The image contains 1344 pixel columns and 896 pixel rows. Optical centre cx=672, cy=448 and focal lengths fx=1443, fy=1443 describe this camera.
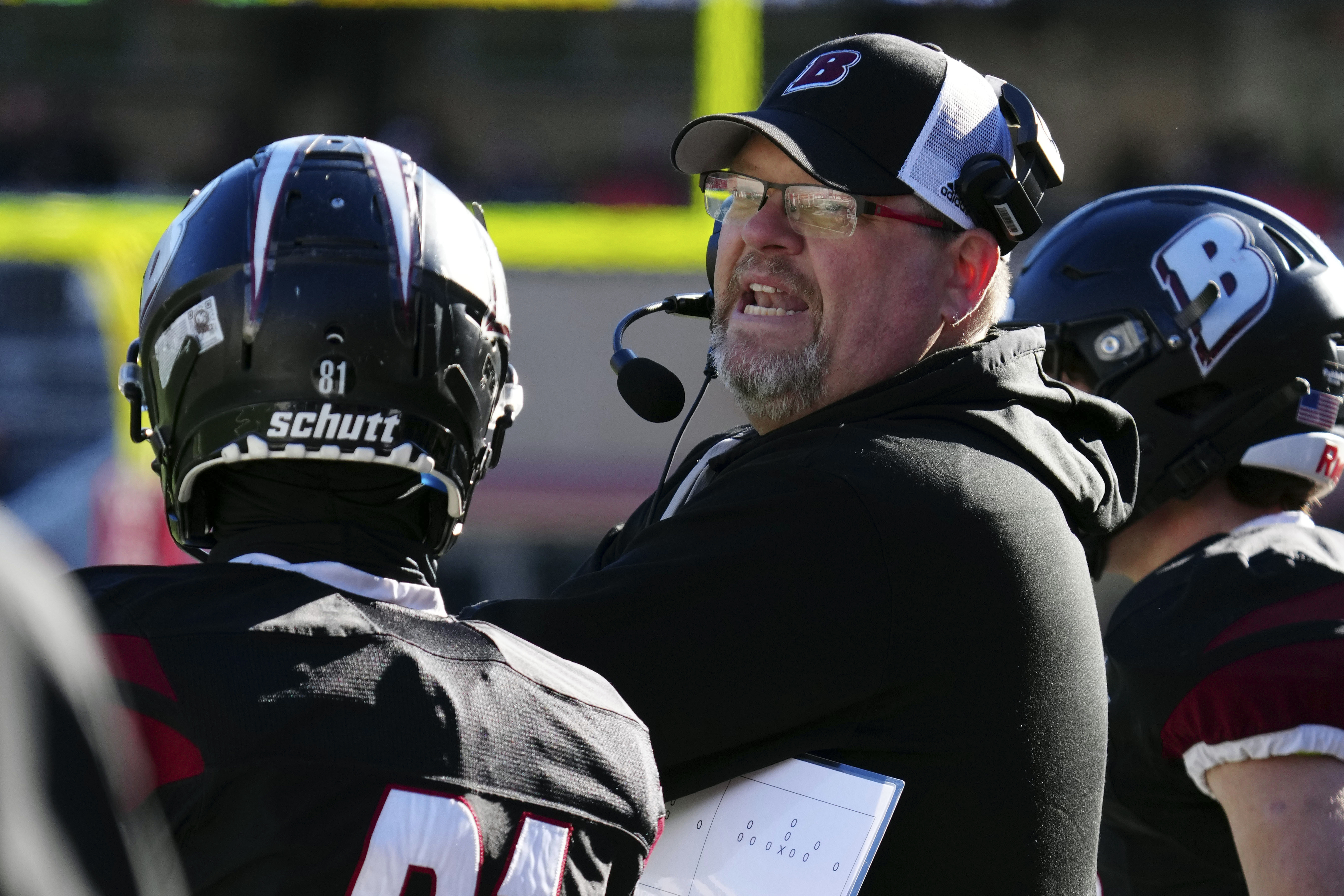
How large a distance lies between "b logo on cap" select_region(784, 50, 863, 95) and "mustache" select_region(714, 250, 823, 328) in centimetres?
25

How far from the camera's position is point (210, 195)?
1778mm

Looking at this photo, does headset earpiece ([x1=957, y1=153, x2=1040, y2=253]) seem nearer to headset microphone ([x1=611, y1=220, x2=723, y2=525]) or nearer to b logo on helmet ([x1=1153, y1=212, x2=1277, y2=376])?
headset microphone ([x1=611, y1=220, x2=723, y2=525])

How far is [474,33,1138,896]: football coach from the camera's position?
160 centimetres

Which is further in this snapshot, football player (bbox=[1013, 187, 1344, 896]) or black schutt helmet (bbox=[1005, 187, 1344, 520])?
black schutt helmet (bbox=[1005, 187, 1344, 520])

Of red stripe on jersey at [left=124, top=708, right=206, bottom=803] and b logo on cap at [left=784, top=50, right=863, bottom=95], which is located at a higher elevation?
b logo on cap at [left=784, top=50, right=863, bottom=95]

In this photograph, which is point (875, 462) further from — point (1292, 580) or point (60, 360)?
point (60, 360)

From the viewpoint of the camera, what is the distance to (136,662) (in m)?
1.23

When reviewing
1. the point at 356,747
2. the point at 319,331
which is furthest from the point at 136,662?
the point at 319,331

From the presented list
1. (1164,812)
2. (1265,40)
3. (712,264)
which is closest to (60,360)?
(712,264)

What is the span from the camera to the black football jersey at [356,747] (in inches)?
Answer: 47.3

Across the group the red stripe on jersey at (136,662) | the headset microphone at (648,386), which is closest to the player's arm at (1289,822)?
the headset microphone at (648,386)

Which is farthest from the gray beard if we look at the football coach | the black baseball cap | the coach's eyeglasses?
the black baseball cap

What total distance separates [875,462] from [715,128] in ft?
2.38

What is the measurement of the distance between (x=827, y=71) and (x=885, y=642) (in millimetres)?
922
